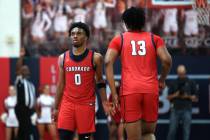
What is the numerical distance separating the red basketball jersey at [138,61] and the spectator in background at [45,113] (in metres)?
8.57

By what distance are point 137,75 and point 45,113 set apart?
8.72 m

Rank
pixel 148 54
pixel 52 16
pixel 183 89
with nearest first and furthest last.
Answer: pixel 148 54 → pixel 183 89 → pixel 52 16

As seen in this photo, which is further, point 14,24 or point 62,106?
point 14,24

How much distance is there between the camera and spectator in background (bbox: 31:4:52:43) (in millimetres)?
17547

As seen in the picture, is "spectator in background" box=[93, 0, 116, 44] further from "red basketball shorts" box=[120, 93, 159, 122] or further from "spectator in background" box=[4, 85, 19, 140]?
"red basketball shorts" box=[120, 93, 159, 122]

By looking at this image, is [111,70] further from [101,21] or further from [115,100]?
[101,21]

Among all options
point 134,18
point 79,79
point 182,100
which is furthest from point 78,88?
point 182,100

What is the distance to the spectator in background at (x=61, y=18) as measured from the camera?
1752 centimetres

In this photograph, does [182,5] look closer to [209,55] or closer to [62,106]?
[209,55]

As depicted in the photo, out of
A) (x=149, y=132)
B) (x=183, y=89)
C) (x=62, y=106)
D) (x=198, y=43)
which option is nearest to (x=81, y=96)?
(x=62, y=106)

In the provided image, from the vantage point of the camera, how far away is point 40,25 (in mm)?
17578

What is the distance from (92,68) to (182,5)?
25.0 ft

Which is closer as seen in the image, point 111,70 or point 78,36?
point 111,70

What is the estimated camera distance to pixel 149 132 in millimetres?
8797
